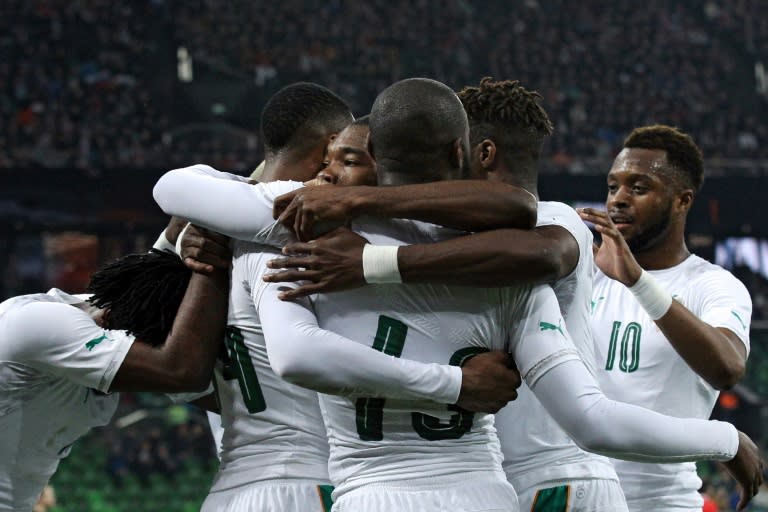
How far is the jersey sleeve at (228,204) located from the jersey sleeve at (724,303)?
213 cm

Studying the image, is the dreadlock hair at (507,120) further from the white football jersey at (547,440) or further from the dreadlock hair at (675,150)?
the dreadlock hair at (675,150)

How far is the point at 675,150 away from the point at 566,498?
6.66ft

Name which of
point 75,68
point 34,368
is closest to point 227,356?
point 34,368

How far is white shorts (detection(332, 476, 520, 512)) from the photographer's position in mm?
2738

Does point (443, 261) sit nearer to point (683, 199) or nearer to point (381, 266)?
point (381, 266)

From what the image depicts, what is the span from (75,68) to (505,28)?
427 inches

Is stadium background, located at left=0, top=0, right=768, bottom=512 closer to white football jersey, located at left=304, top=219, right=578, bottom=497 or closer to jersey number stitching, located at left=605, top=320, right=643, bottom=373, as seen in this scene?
jersey number stitching, located at left=605, top=320, right=643, bottom=373

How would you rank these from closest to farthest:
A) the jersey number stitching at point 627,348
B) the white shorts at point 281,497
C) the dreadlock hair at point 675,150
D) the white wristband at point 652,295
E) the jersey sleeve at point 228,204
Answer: the jersey sleeve at point 228,204
the white shorts at point 281,497
the white wristband at point 652,295
the jersey number stitching at point 627,348
the dreadlock hair at point 675,150

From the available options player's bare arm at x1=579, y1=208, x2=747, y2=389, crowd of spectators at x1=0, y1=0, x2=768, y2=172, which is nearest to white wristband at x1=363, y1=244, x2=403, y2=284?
player's bare arm at x1=579, y1=208, x2=747, y2=389

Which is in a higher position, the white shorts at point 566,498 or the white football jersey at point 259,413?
the white football jersey at point 259,413

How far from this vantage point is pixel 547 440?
351cm

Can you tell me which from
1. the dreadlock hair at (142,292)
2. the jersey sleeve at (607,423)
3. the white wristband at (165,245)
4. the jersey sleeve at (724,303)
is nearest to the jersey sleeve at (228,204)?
the dreadlock hair at (142,292)

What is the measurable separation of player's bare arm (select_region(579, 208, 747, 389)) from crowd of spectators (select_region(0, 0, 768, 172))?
53.4 feet

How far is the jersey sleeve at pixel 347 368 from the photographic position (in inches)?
106
